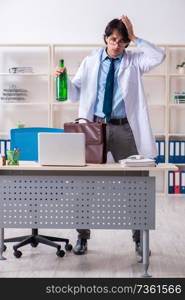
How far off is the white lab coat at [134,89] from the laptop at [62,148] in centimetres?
61

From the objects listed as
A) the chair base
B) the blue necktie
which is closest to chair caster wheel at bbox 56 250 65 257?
the chair base

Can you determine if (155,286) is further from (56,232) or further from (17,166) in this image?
(56,232)

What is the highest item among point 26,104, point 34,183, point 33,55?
point 33,55

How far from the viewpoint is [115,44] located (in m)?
3.57

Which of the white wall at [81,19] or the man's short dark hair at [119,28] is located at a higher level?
the white wall at [81,19]

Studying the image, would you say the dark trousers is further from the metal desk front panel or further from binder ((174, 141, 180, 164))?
binder ((174, 141, 180, 164))

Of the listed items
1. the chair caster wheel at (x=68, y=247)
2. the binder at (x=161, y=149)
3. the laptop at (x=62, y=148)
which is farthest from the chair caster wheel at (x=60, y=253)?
the binder at (x=161, y=149)

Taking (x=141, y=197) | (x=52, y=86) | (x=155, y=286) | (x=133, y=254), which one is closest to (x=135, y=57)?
(x=141, y=197)

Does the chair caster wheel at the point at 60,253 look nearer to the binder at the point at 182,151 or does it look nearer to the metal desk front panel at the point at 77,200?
the metal desk front panel at the point at 77,200

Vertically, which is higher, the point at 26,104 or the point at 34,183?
the point at 26,104

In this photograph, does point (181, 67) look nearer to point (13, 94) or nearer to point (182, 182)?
point (182, 182)

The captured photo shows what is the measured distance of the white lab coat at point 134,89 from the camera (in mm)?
3604

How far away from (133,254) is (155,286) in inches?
38.6

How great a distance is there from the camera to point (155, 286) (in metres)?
2.80
